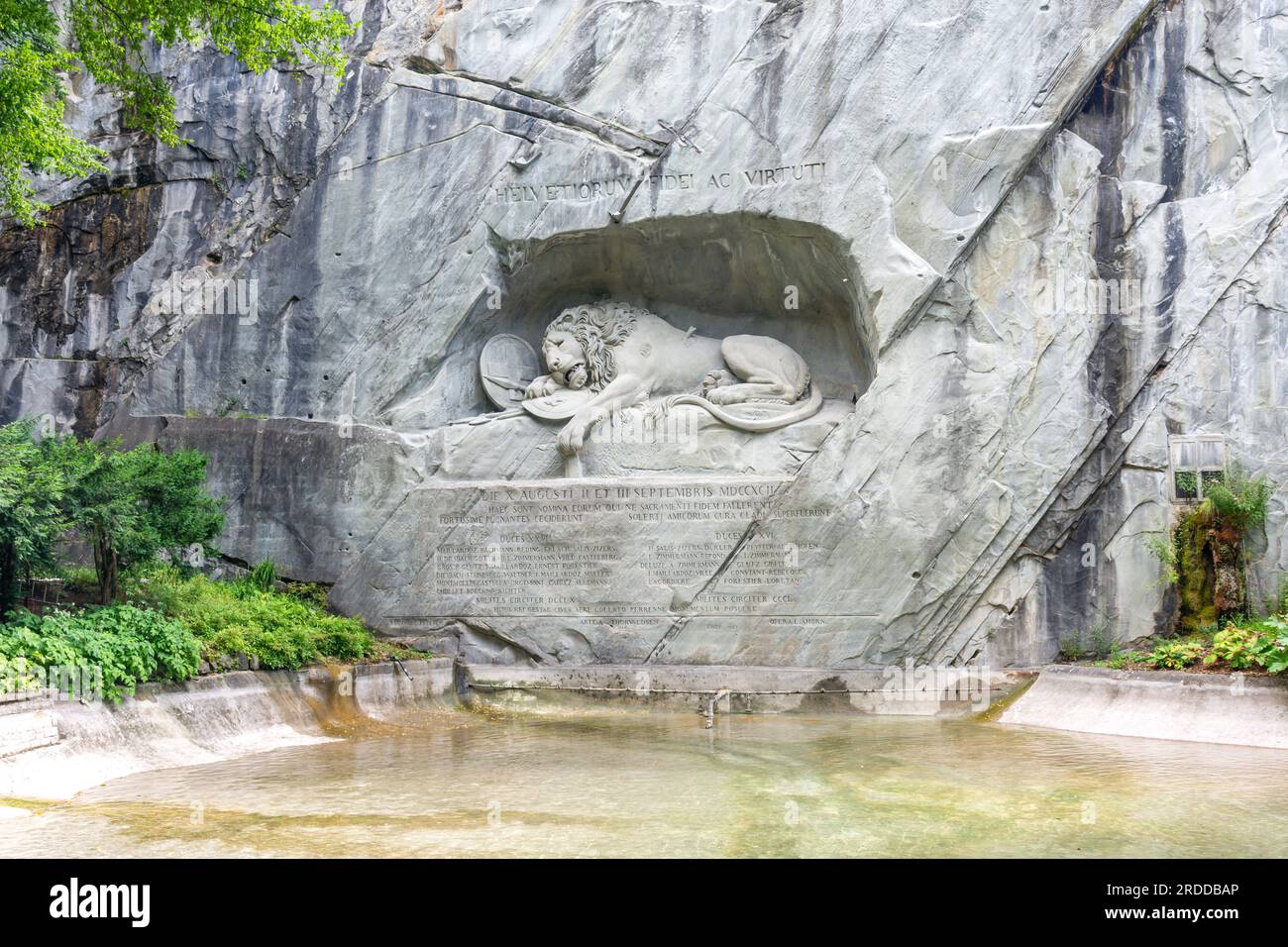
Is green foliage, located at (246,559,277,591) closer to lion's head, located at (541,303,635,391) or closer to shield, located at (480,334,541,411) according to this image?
shield, located at (480,334,541,411)

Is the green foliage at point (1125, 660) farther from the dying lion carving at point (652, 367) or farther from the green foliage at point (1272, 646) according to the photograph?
the dying lion carving at point (652, 367)

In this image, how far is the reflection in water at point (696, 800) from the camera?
5129mm

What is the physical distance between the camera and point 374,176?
1285 centimetres

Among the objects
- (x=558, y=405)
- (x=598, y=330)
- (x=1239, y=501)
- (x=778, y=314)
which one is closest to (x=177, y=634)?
(x=558, y=405)

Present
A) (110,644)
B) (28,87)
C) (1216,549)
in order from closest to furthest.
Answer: (110,644) < (28,87) < (1216,549)

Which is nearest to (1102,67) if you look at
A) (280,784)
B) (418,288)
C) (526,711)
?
(418,288)

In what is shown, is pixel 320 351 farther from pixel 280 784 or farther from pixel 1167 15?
pixel 1167 15

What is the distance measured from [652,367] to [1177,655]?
6.41m

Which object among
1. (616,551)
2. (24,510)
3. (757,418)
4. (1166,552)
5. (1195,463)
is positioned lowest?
(1166,552)

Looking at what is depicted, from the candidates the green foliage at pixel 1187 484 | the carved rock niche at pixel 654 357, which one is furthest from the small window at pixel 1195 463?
the carved rock niche at pixel 654 357

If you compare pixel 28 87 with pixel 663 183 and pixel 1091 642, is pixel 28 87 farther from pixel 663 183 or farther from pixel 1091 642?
pixel 1091 642

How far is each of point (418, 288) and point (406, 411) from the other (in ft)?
4.87

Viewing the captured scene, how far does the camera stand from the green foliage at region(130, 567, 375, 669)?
9.29 meters

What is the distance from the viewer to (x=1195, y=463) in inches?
431
